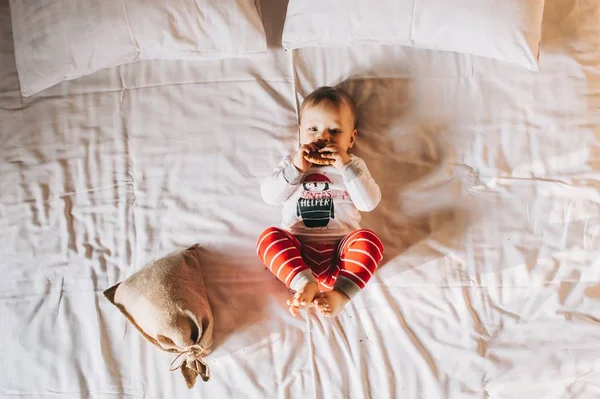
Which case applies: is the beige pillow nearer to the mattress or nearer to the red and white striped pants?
the mattress

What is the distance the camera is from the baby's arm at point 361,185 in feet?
4.10

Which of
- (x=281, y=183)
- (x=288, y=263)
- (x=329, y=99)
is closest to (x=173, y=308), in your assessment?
(x=288, y=263)

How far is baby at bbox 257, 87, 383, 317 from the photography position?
1.23 meters

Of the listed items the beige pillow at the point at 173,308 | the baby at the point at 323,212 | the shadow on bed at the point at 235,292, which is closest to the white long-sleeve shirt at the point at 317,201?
the baby at the point at 323,212

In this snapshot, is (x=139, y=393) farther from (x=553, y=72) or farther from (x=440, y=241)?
(x=553, y=72)

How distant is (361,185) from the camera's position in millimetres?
1251

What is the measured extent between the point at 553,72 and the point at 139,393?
4.24ft

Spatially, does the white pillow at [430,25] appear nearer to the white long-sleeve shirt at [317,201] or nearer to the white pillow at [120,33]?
the white pillow at [120,33]

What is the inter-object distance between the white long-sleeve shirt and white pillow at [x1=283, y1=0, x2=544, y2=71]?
1.09 feet

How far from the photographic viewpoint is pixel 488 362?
1.25 m

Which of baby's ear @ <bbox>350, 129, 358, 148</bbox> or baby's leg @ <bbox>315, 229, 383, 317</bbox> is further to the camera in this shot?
baby's ear @ <bbox>350, 129, 358, 148</bbox>

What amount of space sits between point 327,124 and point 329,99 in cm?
6

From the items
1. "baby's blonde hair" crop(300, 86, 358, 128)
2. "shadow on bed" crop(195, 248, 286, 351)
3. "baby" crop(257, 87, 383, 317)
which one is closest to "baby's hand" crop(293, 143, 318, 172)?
"baby" crop(257, 87, 383, 317)

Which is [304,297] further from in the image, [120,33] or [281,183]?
[120,33]
